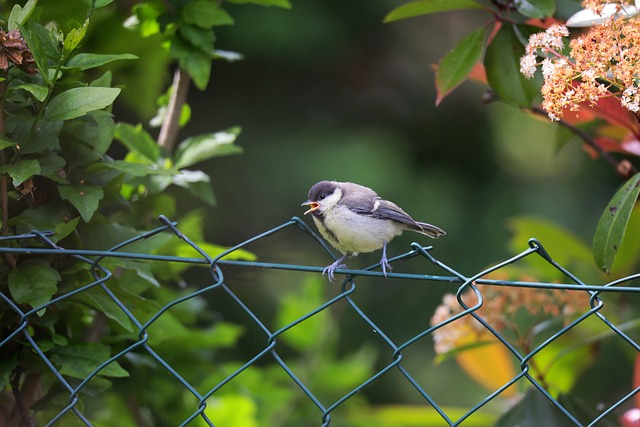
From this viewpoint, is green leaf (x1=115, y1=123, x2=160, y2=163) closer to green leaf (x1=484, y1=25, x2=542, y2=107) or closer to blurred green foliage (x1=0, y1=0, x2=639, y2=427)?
blurred green foliage (x1=0, y1=0, x2=639, y2=427)

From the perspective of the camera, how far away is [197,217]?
84.0 inches

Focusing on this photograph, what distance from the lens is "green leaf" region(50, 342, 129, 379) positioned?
148cm

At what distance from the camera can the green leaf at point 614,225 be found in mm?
1367

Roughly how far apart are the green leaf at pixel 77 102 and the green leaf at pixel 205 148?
0.56 metres

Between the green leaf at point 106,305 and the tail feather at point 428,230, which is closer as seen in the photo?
the green leaf at point 106,305

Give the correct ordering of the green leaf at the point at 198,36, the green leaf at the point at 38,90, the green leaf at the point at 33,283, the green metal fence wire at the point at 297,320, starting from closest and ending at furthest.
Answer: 1. the green metal fence wire at the point at 297,320
2. the green leaf at the point at 38,90
3. the green leaf at the point at 33,283
4. the green leaf at the point at 198,36

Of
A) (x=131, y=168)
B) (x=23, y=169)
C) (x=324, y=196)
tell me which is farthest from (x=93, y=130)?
(x=324, y=196)

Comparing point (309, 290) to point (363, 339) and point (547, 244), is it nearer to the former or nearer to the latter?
point (547, 244)

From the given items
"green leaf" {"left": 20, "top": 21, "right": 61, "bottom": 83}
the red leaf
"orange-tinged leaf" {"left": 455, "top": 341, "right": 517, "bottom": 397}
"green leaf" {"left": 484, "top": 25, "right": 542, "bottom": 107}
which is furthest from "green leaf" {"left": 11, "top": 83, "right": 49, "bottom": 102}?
"orange-tinged leaf" {"left": 455, "top": 341, "right": 517, "bottom": 397}

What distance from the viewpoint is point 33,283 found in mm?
1425

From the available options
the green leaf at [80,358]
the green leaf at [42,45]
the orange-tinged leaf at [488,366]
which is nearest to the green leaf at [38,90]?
the green leaf at [42,45]

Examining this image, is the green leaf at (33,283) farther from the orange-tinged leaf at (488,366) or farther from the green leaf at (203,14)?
the orange-tinged leaf at (488,366)

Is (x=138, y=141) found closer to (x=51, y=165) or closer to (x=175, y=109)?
(x=175, y=109)

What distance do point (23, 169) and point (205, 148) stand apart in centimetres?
64
